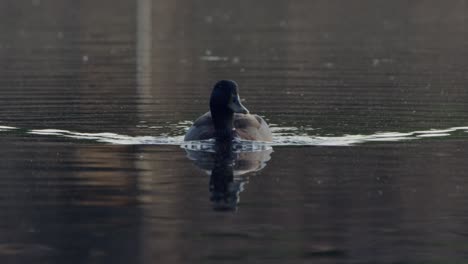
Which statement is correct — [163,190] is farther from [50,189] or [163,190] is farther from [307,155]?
[307,155]

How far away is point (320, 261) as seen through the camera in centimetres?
1151

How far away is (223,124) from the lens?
19.4 metres

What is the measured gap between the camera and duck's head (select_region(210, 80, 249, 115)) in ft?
63.8

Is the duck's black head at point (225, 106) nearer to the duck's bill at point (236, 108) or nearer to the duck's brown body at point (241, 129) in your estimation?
the duck's bill at point (236, 108)

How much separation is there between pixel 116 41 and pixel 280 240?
2961cm

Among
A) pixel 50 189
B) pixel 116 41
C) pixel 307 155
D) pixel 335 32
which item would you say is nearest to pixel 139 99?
pixel 307 155

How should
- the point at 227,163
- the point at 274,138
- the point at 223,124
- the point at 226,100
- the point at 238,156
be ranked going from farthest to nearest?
1. the point at 274,138
2. the point at 226,100
3. the point at 223,124
4. the point at 238,156
5. the point at 227,163

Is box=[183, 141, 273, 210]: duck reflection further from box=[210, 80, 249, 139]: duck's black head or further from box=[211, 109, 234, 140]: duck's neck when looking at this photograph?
box=[210, 80, 249, 139]: duck's black head

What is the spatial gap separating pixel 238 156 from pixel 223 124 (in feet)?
4.52

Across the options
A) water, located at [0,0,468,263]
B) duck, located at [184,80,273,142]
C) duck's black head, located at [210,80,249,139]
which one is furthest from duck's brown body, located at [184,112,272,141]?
water, located at [0,0,468,263]

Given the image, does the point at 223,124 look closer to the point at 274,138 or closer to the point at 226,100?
the point at 226,100

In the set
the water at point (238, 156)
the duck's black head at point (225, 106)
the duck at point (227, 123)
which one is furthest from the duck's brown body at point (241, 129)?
the water at point (238, 156)

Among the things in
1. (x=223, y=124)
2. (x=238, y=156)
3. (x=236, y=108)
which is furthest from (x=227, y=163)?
(x=236, y=108)

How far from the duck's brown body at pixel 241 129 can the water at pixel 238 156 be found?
23 centimetres
